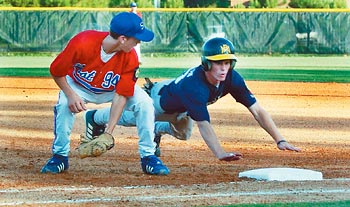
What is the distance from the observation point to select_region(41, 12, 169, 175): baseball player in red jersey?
24.4 ft

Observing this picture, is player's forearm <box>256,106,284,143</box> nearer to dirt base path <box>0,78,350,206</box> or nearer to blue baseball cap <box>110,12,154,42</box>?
dirt base path <box>0,78,350,206</box>

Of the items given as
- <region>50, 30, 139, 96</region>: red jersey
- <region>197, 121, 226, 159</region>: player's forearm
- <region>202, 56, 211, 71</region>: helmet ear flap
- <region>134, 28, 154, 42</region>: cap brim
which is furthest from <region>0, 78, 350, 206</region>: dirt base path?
<region>134, 28, 154, 42</region>: cap brim

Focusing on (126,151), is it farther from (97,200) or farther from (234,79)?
(97,200)

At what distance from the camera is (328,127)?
12.4 metres

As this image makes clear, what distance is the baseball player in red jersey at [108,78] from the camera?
743 centimetres

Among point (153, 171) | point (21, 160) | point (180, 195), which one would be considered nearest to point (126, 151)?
point (21, 160)

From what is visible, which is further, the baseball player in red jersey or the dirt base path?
the baseball player in red jersey

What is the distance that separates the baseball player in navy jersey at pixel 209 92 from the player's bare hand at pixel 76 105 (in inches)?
30.7

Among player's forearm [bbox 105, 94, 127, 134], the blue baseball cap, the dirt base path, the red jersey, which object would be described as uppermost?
the blue baseball cap

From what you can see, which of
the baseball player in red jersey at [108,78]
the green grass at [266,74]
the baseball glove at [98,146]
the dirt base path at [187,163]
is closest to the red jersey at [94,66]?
the baseball player in red jersey at [108,78]

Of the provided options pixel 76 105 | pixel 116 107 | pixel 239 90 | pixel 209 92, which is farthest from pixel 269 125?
pixel 76 105

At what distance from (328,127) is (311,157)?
10.7ft

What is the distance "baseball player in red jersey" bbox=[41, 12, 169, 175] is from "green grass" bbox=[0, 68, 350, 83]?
547 inches

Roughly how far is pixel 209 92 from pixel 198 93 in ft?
0.48
